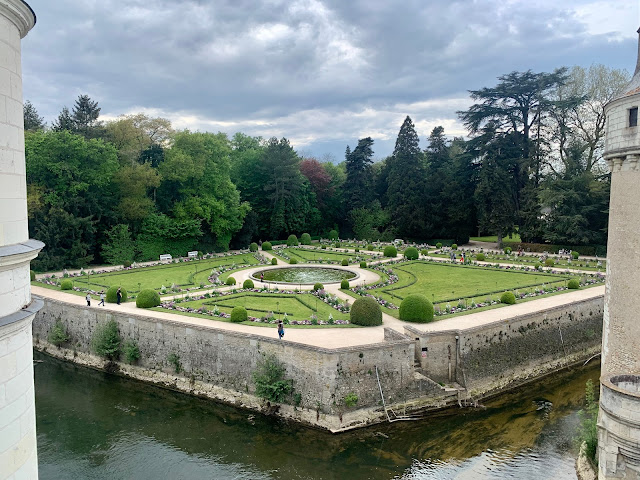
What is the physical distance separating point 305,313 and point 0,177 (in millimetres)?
18745

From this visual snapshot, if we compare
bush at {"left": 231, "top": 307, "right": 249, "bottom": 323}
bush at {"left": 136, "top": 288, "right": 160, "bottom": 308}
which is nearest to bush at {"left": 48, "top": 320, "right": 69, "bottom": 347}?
bush at {"left": 136, "top": 288, "right": 160, "bottom": 308}

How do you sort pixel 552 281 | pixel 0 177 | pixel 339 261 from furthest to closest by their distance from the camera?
pixel 339 261, pixel 552 281, pixel 0 177

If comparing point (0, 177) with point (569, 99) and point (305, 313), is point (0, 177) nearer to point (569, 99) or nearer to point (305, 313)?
point (305, 313)

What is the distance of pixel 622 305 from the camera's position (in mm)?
9992

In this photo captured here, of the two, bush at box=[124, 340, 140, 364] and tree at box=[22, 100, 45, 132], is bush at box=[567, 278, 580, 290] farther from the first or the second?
tree at box=[22, 100, 45, 132]

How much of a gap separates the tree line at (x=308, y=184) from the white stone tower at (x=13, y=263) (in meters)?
33.6

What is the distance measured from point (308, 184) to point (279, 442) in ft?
137

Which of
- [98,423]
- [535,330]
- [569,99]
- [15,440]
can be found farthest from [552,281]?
[15,440]

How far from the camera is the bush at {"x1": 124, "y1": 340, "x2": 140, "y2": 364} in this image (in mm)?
20453

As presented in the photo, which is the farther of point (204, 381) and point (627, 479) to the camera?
point (204, 381)

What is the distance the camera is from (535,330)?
2078 centimetres

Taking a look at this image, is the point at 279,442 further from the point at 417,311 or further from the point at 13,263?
the point at 13,263

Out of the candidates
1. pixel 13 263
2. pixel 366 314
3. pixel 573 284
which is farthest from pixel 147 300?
pixel 573 284

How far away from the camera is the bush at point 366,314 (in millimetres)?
20219
